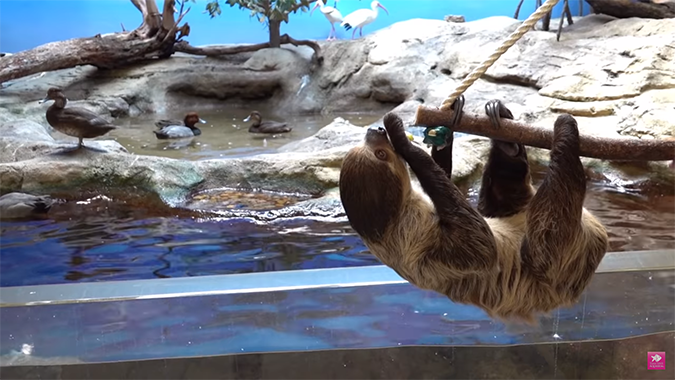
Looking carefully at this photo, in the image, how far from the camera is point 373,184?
175 centimetres

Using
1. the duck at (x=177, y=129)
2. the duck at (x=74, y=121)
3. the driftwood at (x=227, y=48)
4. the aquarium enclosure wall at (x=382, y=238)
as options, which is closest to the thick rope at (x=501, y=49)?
the aquarium enclosure wall at (x=382, y=238)

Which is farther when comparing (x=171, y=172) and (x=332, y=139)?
(x=332, y=139)

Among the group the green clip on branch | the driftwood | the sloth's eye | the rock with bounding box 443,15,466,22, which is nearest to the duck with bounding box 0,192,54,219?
the sloth's eye

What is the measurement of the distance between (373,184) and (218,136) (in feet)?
25.1

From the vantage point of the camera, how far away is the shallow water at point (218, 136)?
7.79m

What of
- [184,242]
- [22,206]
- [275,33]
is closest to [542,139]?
[184,242]

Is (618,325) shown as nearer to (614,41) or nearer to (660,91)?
(660,91)

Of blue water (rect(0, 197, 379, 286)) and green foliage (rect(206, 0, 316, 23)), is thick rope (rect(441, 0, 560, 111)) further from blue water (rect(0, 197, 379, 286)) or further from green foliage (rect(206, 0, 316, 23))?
green foliage (rect(206, 0, 316, 23))

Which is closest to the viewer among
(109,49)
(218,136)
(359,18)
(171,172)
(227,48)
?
(171,172)

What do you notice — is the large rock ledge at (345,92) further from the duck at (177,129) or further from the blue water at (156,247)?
the duck at (177,129)

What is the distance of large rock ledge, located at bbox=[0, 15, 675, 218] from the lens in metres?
5.49

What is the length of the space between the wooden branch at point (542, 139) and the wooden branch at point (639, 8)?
332 inches

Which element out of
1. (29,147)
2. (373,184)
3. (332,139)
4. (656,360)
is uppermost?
→ (373,184)

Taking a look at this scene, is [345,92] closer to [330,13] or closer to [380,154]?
[330,13]
